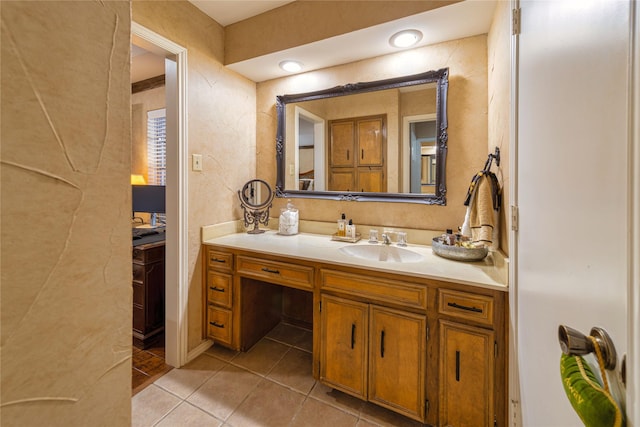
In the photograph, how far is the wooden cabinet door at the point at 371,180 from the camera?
2.01m

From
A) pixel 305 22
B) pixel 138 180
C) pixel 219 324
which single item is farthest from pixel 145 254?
pixel 305 22

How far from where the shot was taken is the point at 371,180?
2045mm

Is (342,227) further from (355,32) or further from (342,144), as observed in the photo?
(355,32)

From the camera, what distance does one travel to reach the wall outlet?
6.23ft

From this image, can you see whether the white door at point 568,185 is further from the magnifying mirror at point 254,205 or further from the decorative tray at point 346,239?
the magnifying mirror at point 254,205

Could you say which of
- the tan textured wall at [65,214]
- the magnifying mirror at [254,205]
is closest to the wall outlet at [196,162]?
the magnifying mirror at [254,205]

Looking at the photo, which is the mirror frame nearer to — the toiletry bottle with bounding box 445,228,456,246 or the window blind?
the toiletry bottle with bounding box 445,228,456,246

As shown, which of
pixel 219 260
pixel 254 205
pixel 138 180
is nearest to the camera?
pixel 219 260

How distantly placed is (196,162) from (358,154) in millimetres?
1170

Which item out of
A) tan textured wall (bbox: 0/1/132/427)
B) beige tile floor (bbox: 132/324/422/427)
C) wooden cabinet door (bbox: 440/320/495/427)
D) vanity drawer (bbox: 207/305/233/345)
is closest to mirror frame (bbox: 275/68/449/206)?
wooden cabinet door (bbox: 440/320/495/427)

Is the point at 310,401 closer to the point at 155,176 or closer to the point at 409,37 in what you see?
the point at 409,37

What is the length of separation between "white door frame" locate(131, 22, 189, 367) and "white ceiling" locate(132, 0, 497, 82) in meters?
0.47

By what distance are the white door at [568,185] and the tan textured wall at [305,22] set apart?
0.79m

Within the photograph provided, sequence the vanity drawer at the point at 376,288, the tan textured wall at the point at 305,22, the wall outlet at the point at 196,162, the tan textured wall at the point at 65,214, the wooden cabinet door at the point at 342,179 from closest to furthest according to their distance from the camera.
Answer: the tan textured wall at the point at 65,214 → the vanity drawer at the point at 376,288 → the tan textured wall at the point at 305,22 → the wall outlet at the point at 196,162 → the wooden cabinet door at the point at 342,179
